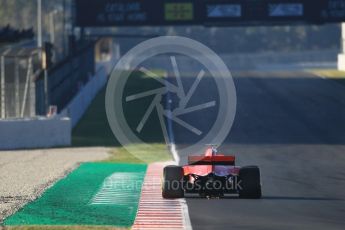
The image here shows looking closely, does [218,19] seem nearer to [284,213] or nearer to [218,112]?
[218,112]

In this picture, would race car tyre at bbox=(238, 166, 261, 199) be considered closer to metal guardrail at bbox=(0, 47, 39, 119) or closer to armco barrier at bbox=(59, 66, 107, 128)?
armco barrier at bbox=(59, 66, 107, 128)

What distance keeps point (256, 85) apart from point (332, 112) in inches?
560

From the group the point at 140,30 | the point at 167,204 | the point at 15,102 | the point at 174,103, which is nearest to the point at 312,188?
the point at 167,204

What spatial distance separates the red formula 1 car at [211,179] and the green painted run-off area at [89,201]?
0.91 metres

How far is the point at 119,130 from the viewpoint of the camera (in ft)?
145

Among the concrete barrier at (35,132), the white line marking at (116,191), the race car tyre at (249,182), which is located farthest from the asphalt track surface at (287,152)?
the concrete barrier at (35,132)

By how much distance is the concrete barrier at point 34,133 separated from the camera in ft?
118

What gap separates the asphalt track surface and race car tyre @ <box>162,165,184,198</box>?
0.48 m

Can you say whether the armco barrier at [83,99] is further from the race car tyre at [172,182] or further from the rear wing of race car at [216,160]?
the rear wing of race car at [216,160]

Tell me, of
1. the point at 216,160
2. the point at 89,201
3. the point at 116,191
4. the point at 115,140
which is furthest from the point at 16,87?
the point at 216,160

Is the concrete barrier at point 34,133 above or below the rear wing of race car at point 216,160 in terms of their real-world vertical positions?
below

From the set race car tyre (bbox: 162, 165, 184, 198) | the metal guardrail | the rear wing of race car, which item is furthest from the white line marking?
the metal guardrail

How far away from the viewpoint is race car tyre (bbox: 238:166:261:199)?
1994 cm

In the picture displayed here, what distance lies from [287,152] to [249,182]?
41.8 ft
